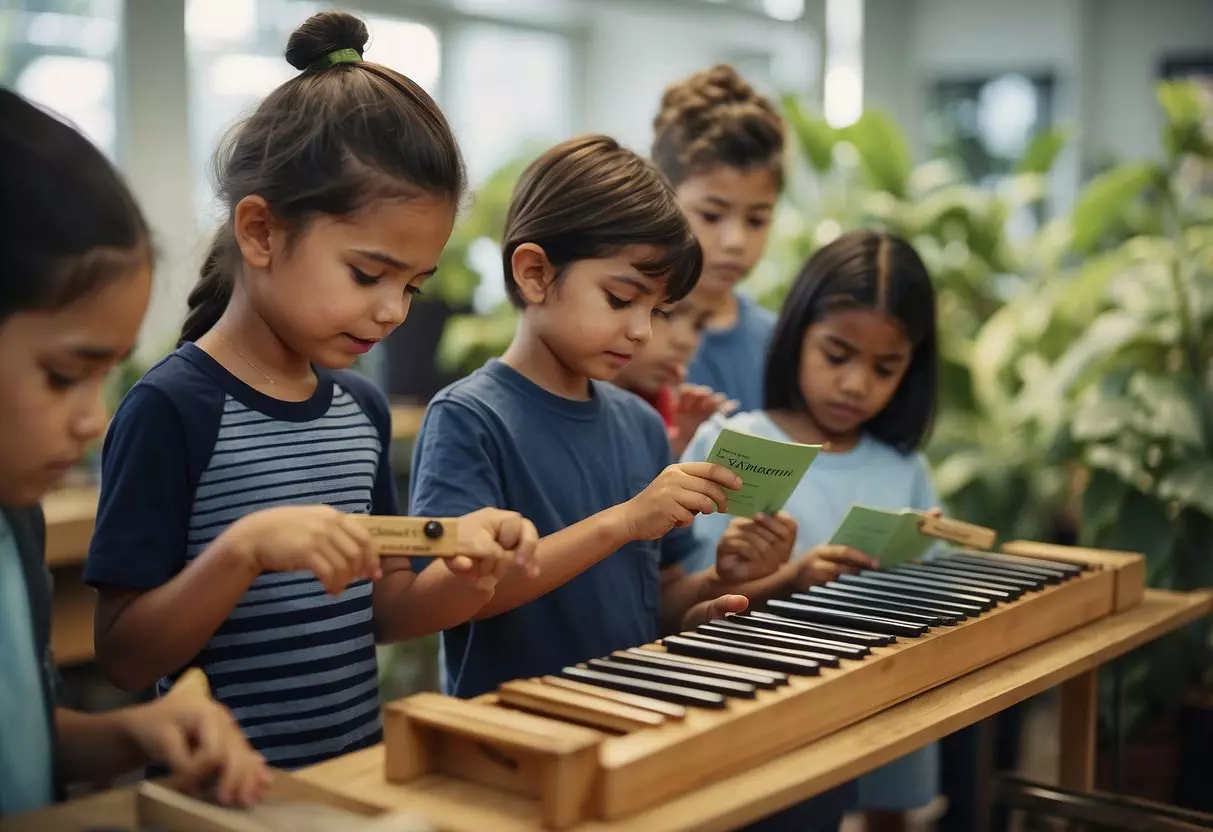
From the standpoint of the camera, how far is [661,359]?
2.50 metres

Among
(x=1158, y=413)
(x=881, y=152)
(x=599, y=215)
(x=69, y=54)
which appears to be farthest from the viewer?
(x=881, y=152)

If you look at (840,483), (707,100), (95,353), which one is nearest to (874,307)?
(840,483)

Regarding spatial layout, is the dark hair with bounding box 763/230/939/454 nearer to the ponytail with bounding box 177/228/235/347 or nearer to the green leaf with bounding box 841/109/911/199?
the ponytail with bounding box 177/228/235/347

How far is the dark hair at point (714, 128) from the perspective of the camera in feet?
9.24

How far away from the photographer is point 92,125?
429 cm

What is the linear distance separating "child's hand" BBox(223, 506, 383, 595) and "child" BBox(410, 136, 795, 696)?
0.46 m

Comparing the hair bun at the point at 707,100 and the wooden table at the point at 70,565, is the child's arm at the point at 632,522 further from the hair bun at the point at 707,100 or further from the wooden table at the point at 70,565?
the wooden table at the point at 70,565

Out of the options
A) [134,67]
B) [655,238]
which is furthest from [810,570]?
[134,67]

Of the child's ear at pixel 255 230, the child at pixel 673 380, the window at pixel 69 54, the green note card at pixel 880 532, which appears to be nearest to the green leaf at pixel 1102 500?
the child at pixel 673 380

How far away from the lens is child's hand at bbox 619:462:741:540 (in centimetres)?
176

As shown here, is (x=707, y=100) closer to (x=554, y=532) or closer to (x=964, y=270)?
(x=554, y=532)

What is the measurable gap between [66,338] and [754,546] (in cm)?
116

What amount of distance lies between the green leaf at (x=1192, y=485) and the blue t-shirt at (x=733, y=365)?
1.13 meters

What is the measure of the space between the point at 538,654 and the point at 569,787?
676 mm
